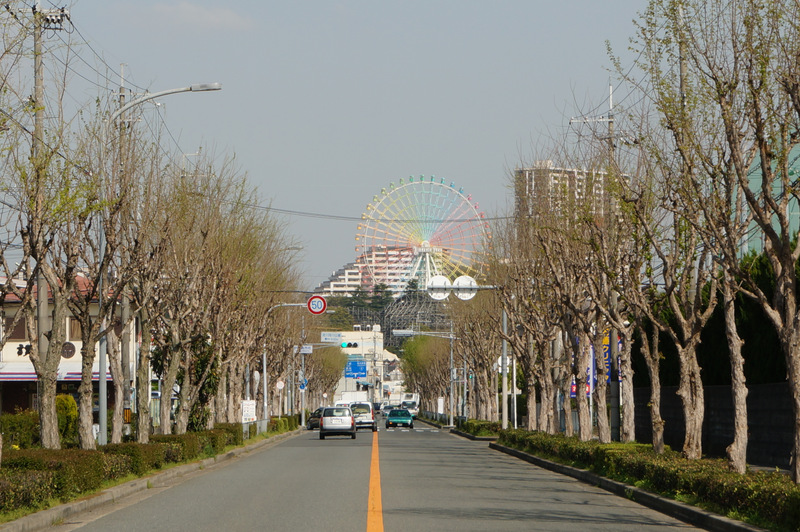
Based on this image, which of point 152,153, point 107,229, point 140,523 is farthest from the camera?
point 152,153

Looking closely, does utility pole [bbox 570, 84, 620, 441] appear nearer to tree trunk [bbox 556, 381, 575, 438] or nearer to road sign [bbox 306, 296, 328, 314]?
tree trunk [bbox 556, 381, 575, 438]

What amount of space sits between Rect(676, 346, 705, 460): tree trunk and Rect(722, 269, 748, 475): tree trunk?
7.48 ft

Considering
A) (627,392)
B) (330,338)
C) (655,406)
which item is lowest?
(655,406)

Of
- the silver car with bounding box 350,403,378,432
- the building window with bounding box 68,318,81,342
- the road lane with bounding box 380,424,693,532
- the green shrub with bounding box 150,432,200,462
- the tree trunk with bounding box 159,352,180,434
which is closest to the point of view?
the road lane with bounding box 380,424,693,532

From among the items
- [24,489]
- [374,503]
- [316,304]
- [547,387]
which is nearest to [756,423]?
[374,503]

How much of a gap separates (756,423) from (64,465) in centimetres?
1675

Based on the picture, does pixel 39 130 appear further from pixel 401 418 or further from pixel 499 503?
pixel 401 418

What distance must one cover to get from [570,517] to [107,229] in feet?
37.1

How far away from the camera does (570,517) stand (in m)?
15.2

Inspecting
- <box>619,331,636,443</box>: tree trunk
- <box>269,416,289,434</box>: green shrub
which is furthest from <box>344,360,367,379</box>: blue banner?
<box>619,331,636,443</box>: tree trunk

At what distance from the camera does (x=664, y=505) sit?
16688 mm

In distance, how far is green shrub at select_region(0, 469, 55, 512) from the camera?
14.1m

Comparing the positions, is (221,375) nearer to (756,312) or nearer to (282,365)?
(756,312)

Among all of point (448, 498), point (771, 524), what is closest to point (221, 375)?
point (448, 498)
